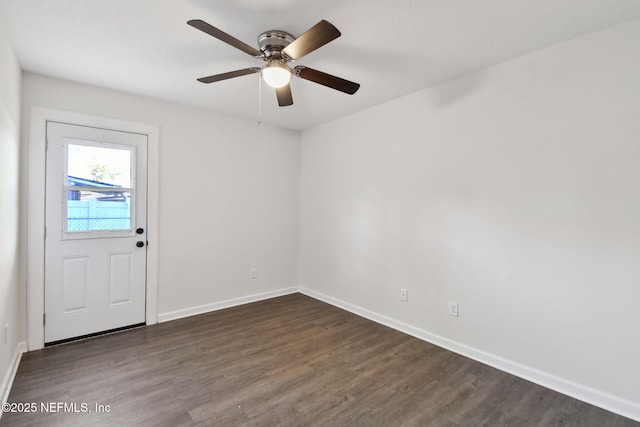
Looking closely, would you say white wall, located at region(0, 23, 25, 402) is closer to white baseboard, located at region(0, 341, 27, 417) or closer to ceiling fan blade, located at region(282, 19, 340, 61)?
white baseboard, located at region(0, 341, 27, 417)

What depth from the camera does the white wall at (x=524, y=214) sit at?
6.42ft

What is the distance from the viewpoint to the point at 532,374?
2289mm

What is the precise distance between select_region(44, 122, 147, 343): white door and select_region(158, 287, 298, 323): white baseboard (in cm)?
28

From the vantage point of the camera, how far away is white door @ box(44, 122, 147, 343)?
279 centimetres

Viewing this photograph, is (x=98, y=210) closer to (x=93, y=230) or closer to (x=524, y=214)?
(x=93, y=230)

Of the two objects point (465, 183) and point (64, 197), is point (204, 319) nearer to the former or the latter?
point (64, 197)

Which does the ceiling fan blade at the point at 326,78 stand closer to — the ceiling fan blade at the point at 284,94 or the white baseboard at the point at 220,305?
the ceiling fan blade at the point at 284,94

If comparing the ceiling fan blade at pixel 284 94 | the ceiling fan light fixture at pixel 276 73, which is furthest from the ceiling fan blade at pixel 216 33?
the ceiling fan blade at pixel 284 94

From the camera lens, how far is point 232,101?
334 centimetres

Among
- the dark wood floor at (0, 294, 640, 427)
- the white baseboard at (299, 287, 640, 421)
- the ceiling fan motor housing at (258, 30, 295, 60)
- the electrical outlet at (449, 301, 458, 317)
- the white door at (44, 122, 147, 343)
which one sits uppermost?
the ceiling fan motor housing at (258, 30, 295, 60)

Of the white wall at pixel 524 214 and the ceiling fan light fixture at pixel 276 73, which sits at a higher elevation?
the ceiling fan light fixture at pixel 276 73

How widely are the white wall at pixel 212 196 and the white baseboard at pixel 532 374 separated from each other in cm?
176

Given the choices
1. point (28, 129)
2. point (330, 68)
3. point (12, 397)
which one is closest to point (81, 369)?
point (12, 397)

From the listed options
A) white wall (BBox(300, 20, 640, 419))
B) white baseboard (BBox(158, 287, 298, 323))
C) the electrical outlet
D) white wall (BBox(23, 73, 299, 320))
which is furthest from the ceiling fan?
white baseboard (BBox(158, 287, 298, 323))
